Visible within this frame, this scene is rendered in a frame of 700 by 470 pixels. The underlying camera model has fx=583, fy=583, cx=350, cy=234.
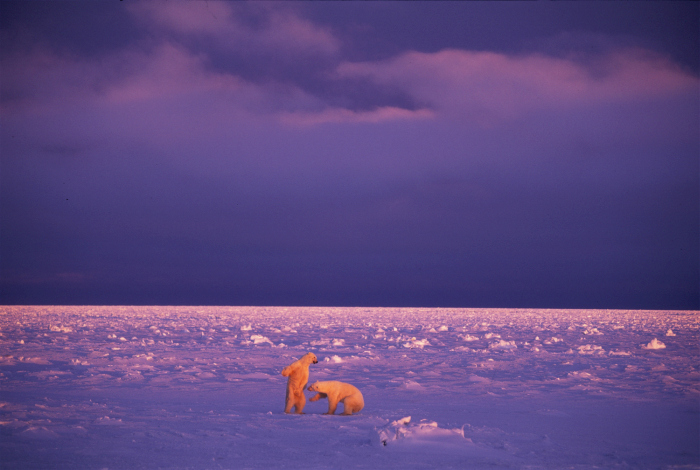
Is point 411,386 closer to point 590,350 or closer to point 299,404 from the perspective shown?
point 299,404

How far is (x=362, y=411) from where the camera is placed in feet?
22.8

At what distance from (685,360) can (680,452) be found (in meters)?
8.72

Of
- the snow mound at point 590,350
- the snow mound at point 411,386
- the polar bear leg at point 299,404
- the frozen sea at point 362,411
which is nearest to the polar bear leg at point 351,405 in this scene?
the frozen sea at point 362,411

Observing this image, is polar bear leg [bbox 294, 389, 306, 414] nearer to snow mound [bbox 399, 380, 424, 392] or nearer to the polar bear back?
the polar bear back

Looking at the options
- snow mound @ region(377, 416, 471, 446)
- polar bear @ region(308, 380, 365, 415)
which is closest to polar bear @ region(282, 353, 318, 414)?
polar bear @ region(308, 380, 365, 415)

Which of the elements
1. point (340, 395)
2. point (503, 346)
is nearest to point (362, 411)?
point (340, 395)

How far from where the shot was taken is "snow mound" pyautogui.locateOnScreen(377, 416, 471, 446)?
5.14m

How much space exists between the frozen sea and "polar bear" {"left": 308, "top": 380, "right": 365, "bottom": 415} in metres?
0.16

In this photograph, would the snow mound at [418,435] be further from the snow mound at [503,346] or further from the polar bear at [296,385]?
the snow mound at [503,346]

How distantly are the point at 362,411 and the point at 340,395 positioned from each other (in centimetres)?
45

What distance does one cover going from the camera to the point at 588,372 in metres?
10.6

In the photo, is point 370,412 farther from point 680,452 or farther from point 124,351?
point 124,351

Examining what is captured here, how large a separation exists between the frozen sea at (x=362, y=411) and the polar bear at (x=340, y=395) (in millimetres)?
162

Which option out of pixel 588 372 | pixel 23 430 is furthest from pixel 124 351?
pixel 588 372
